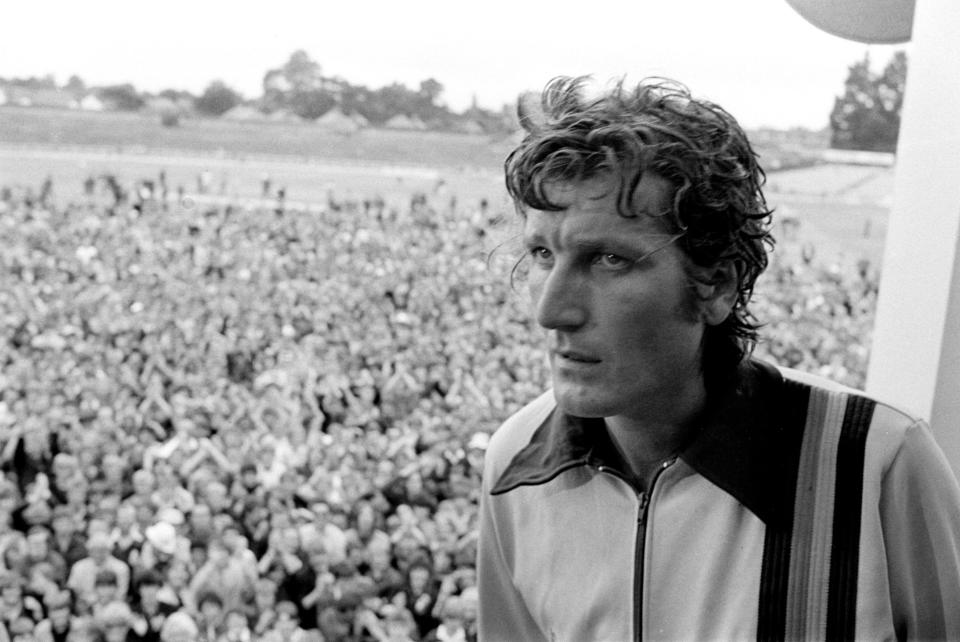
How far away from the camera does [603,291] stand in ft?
1.94

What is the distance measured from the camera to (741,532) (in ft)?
2.03

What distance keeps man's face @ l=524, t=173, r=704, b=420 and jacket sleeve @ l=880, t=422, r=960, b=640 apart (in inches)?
6.1

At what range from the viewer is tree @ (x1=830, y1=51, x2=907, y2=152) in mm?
2623

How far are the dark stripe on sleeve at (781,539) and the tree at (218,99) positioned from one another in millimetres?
3883

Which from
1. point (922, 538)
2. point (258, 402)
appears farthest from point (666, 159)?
point (258, 402)

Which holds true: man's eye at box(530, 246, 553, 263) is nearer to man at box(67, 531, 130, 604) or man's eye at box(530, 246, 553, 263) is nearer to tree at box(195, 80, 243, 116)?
man at box(67, 531, 130, 604)

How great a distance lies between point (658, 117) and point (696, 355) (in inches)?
6.1

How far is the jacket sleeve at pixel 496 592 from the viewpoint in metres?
0.72

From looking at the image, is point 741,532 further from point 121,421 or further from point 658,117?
point 121,421

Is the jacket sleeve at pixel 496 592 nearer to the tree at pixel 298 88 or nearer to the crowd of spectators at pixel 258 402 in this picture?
the crowd of spectators at pixel 258 402

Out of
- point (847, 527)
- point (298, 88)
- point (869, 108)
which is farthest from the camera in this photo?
point (298, 88)

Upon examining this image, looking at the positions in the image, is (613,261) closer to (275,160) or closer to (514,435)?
(514,435)

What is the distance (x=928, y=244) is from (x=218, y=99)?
11.9 feet

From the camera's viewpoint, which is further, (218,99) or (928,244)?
(218,99)
